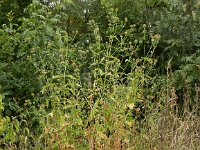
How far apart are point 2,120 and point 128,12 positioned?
4.20 m

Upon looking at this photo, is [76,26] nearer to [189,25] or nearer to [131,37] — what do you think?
[131,37]

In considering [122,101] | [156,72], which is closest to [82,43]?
[156,72]

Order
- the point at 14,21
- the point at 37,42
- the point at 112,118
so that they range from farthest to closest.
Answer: the point at 14,21 → the point at 37,42 → the point at 112,118

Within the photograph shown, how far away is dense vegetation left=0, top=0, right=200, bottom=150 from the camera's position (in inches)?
164

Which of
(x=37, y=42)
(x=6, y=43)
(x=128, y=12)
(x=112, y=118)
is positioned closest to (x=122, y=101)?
(x=112, y=118)

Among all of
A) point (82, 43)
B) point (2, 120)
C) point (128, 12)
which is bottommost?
point (2, 120)

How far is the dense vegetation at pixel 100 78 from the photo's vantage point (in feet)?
13.6

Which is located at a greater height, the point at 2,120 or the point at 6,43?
the point at 6,43

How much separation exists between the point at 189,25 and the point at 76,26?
2.28 meters

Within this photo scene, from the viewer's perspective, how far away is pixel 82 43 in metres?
7.39

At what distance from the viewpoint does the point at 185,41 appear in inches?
270

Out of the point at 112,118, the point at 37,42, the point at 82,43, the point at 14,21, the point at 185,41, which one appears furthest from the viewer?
the point at 14,21

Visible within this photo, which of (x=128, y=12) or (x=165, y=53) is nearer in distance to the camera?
(x=165, y=53)

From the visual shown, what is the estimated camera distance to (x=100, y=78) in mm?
4566
